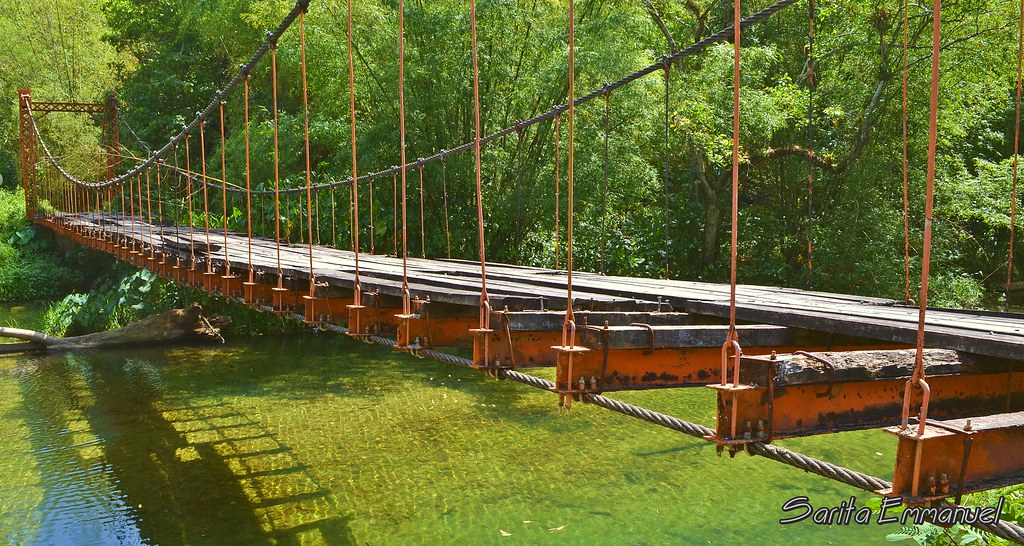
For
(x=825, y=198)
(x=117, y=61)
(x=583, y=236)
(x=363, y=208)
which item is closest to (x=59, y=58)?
(x=117, y=61)

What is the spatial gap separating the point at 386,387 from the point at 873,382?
18.1 feet

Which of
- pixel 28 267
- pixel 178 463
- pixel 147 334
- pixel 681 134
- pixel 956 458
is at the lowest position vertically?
pixel 178 463

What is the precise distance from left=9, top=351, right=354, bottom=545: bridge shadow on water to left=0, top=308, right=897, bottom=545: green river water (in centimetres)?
2

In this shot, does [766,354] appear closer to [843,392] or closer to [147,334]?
[843,392]

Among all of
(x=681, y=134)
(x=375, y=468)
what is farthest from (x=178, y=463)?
(x=681, y=134)

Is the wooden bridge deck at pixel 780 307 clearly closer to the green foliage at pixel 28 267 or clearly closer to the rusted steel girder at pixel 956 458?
the rusted steel girder at pixel 956 458

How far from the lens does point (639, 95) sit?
8117 millimetres

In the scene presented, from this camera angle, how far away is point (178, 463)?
4918 mm

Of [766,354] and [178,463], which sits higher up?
[766,354]

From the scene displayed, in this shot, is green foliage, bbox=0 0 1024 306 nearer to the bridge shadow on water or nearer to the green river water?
the green river water

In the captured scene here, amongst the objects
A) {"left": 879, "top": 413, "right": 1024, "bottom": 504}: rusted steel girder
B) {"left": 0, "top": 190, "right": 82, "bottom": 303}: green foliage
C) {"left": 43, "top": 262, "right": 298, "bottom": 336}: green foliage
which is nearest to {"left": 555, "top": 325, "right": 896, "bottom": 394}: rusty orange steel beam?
{"left": 879, "top": 413, "right": 1024, "bottom": 504}: rusted steel girder

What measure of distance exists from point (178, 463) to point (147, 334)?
433 centimetres

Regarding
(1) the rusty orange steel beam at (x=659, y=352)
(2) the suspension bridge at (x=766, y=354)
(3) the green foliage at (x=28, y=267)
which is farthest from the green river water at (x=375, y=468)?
(3) the green foliage at (x=28, y=267)

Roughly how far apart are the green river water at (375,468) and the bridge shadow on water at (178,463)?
16 millimetres
